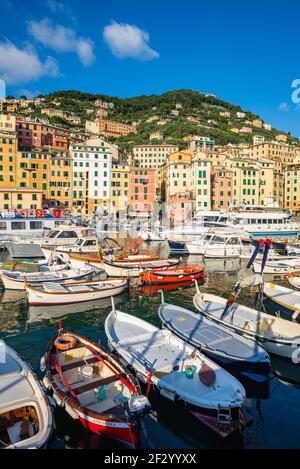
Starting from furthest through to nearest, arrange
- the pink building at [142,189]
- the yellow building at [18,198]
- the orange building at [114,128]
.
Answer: the orange building at [114,128], the pink building at [142,189], the yellow building at [18,198]

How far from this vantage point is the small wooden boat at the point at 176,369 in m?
9.58

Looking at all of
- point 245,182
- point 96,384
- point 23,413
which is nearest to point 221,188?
point 245,182

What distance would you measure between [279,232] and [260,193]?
36.8m

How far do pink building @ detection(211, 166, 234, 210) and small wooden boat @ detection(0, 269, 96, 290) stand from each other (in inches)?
2410

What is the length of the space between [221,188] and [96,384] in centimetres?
7520

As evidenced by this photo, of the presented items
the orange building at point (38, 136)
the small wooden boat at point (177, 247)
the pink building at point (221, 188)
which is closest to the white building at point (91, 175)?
the orange building at point (38, 136)

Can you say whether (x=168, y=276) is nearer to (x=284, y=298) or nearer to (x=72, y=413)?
(x=284, y=298)

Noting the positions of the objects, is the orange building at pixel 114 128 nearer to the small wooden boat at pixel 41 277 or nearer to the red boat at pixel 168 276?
the red boat at pixel 168 276

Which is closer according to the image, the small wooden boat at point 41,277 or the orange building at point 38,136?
the small wooden boat at point 41,277

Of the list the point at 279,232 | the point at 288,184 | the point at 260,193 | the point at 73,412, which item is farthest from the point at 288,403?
the point at 288,184

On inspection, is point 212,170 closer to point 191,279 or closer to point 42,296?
point 191,279

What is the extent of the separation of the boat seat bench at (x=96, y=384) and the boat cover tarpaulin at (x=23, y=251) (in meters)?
30.0

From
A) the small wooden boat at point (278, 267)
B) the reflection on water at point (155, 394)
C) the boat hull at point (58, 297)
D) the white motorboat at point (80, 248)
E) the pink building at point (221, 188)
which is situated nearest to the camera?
the reflection on water at point (155, 394)

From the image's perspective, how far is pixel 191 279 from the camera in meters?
26.2
